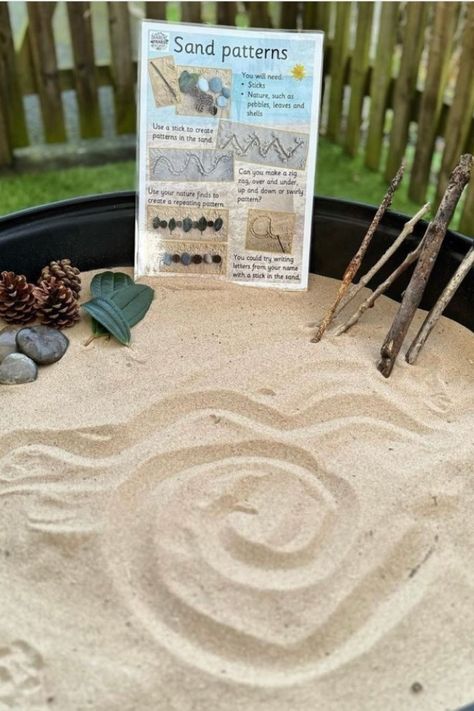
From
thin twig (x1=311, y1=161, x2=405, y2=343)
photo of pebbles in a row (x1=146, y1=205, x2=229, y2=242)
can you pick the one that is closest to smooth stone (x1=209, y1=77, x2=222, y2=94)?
photo of pebbles in a row (x1=146, y1=205, x2=229, y2=242)

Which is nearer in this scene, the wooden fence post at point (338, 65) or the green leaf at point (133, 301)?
the green leaf at point (133, 301)

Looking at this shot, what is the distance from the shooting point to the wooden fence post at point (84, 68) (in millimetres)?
2746

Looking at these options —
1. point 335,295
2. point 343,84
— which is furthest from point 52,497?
point 343,84

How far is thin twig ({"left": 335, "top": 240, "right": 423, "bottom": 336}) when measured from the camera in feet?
5.44

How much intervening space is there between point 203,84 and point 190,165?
189 millimetres

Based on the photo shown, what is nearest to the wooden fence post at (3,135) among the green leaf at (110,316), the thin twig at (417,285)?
the green leaf at (110,316)

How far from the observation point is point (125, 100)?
2967 millimetres

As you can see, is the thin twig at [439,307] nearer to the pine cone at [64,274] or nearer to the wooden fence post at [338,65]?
the pine cone at [64,274]

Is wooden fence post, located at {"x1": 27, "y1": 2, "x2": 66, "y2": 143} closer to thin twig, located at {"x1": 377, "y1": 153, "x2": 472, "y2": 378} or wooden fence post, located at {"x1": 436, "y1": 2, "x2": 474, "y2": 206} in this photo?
wooden fence post, located at {"x1": 436, "y1": 2, "x2": 474, "y2": 206}

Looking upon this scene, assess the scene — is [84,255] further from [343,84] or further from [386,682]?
[343,84]

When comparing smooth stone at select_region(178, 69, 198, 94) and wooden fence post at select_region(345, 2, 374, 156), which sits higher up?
smooth stone at select_region(178, 69, 198, 94)

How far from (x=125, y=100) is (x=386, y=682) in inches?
98.6

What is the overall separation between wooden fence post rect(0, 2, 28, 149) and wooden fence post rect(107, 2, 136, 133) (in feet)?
1.23

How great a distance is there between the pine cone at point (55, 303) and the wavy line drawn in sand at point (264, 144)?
51 centimetres
